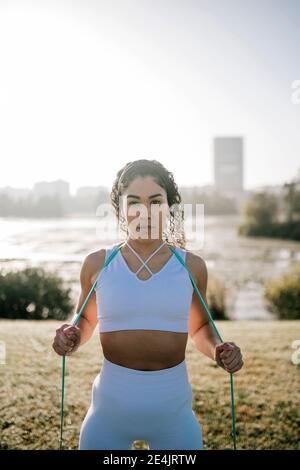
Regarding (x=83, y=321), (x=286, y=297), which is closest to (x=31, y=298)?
(x=286, y=297)

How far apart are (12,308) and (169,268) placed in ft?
39.1

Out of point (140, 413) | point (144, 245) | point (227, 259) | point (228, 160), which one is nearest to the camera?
point (140, 413)

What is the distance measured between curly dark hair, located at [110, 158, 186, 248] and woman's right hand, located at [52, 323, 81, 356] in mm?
701

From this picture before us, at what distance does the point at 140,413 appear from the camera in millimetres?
1891

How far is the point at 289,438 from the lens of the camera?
405 cm

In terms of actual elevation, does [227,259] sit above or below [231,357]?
below

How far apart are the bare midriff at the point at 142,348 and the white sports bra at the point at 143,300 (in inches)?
1.2

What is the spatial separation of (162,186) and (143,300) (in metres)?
0.62

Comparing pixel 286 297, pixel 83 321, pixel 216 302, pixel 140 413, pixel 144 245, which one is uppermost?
pixel 144 245

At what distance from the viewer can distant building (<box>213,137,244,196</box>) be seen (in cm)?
16538

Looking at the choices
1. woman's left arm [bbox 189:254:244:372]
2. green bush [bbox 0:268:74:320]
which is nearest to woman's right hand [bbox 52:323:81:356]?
woman's left arm [bbox 189:254:244:372]

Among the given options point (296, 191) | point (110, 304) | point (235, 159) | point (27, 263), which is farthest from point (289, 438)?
point (235, 159)

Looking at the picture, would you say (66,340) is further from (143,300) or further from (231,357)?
(231,357)
